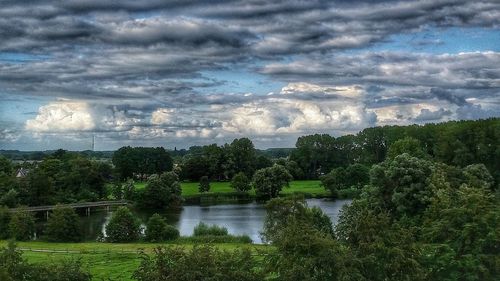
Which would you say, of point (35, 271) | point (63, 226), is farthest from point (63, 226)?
point (35, 271)

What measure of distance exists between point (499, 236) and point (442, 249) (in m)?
2.50

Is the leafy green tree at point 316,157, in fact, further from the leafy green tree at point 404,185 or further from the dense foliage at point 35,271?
the dense foliage at point 35,271

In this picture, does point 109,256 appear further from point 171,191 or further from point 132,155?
point 132,155

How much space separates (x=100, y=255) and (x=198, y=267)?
90.4ft

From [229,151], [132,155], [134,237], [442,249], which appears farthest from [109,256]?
[132,155]

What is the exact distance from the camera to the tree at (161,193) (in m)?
101

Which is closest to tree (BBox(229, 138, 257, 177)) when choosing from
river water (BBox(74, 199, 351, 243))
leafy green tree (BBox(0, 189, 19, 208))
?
river water (BBox(74, 199, 351, 243))

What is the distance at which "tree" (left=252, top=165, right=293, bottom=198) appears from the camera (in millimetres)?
109250

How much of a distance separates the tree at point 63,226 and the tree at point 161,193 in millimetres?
36163

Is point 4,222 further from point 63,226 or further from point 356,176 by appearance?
point 356,176

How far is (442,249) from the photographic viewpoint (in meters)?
26.9

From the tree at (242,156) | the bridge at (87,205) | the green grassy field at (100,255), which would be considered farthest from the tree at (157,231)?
the tree at (242,156)

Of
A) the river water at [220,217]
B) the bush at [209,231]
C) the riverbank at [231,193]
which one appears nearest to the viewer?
the bush at [209,231]

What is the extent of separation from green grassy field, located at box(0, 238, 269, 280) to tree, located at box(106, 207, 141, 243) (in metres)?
3.14
